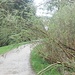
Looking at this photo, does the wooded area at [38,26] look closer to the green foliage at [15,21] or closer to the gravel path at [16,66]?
A: the green foliage at [15,21]

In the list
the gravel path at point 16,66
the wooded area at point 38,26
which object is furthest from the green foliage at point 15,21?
the gravel path at point 16,66

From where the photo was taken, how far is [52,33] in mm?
6098

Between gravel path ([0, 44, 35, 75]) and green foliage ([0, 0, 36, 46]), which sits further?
gravel path ([0, 44, 35, 75])

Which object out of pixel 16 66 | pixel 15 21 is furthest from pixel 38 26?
pixel 16 66

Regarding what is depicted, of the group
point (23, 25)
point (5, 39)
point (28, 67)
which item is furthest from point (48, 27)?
point (28, 67)

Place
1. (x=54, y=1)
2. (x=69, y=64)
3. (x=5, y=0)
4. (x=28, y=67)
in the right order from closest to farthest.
Answer: 1. (x=69, y=64)
2. (x=5, y=0)
3. (x=54, y=1)
4. (x=28, y=67)

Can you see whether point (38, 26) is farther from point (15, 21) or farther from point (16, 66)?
point (16, 66)

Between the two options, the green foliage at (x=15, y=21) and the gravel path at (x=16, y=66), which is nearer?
the green foliage at (x=15, y=21)

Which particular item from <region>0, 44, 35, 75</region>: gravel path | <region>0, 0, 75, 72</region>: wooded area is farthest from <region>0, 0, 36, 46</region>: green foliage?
<region>0, 44, 35, 75</region>: gravel path

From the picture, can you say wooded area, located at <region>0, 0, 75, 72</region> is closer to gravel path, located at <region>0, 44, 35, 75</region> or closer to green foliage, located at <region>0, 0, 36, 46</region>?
green foliage, located at <region>0, 0, 36, 46</region>

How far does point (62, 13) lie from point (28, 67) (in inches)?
312

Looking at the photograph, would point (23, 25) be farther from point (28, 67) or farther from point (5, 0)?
point (28, 67)

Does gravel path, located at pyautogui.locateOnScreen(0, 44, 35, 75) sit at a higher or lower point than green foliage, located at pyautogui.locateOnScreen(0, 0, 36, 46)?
lower

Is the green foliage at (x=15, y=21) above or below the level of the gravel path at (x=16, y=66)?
above
